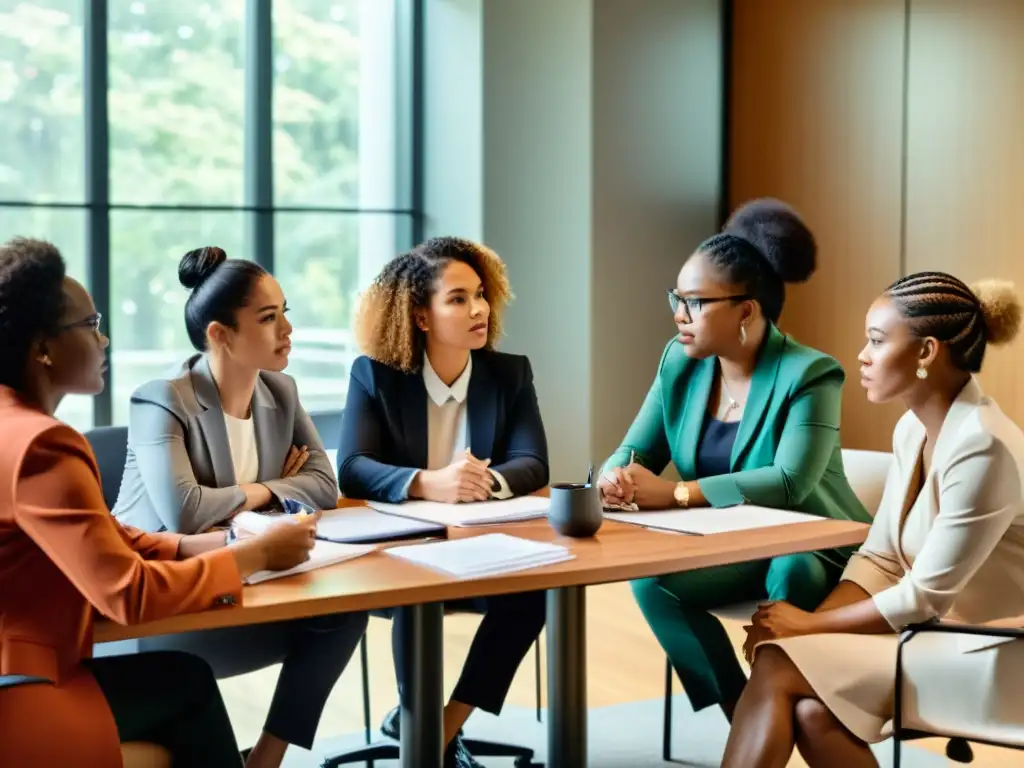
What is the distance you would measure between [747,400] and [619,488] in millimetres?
456

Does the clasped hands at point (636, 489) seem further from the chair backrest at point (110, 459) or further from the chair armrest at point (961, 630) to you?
the chair backrest at point (110, 459)

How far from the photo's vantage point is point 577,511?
222 cm

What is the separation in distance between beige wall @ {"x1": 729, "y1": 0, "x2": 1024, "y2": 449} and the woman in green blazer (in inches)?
71.3

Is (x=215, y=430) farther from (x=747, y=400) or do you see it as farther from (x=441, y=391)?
(x=747, y=400)

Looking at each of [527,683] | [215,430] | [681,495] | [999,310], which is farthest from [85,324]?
[527,683]

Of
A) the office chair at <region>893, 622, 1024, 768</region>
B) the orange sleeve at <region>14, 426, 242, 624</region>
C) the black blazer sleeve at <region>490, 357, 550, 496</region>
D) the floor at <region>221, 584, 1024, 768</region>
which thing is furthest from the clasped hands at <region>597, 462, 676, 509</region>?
the orange sleeve at <region>14, 426, 242, 624</region>

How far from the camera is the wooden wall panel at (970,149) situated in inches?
173

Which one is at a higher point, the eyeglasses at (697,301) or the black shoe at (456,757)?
the eyeglasses at (697,301)

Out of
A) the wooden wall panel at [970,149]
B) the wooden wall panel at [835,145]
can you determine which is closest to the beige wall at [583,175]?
the wooden wall panel at [835,145]

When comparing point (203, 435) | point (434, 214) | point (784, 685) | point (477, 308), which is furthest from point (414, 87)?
point (784, 685)

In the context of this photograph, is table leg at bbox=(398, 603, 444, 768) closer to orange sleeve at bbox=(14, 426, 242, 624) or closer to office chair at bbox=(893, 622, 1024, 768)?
orange sleeve at bbox=(14, 426, 242, 624)

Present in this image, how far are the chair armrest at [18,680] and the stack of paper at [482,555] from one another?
0.59 m

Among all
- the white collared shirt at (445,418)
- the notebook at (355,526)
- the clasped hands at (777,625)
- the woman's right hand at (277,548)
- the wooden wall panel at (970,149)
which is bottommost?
the clasped hands at (777,625)

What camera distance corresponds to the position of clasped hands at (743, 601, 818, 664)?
2.14m
